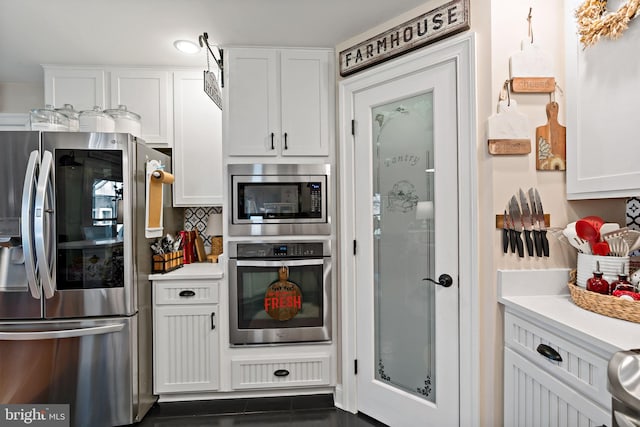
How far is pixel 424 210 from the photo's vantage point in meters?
1.68

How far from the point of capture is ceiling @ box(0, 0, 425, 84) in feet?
5.47

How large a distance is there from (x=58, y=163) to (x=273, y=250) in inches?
53.3

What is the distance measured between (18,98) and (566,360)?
4151 millimetres

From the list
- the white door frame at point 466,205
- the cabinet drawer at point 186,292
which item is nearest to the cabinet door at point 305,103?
the white door frame at point 466,205

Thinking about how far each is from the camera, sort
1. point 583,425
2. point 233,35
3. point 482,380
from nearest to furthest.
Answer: point 583,425 → point 482,380 → point 233,35

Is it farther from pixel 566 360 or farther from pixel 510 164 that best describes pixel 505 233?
pixel 566 360

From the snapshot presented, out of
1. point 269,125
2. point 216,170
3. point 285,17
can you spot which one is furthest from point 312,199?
point 285,17

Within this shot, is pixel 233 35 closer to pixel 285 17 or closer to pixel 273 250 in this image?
pixel 285 17

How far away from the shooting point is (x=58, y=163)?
5.73 ft

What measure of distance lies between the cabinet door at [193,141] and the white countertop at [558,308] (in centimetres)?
199

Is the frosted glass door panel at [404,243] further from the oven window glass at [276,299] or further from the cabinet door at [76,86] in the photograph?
the cabinet door at [76,86]

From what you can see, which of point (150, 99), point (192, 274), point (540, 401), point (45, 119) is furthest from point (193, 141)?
point (540, 401)

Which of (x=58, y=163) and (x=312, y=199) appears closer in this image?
(x=58, y=163)

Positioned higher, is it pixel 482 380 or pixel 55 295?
pixel 55 295
